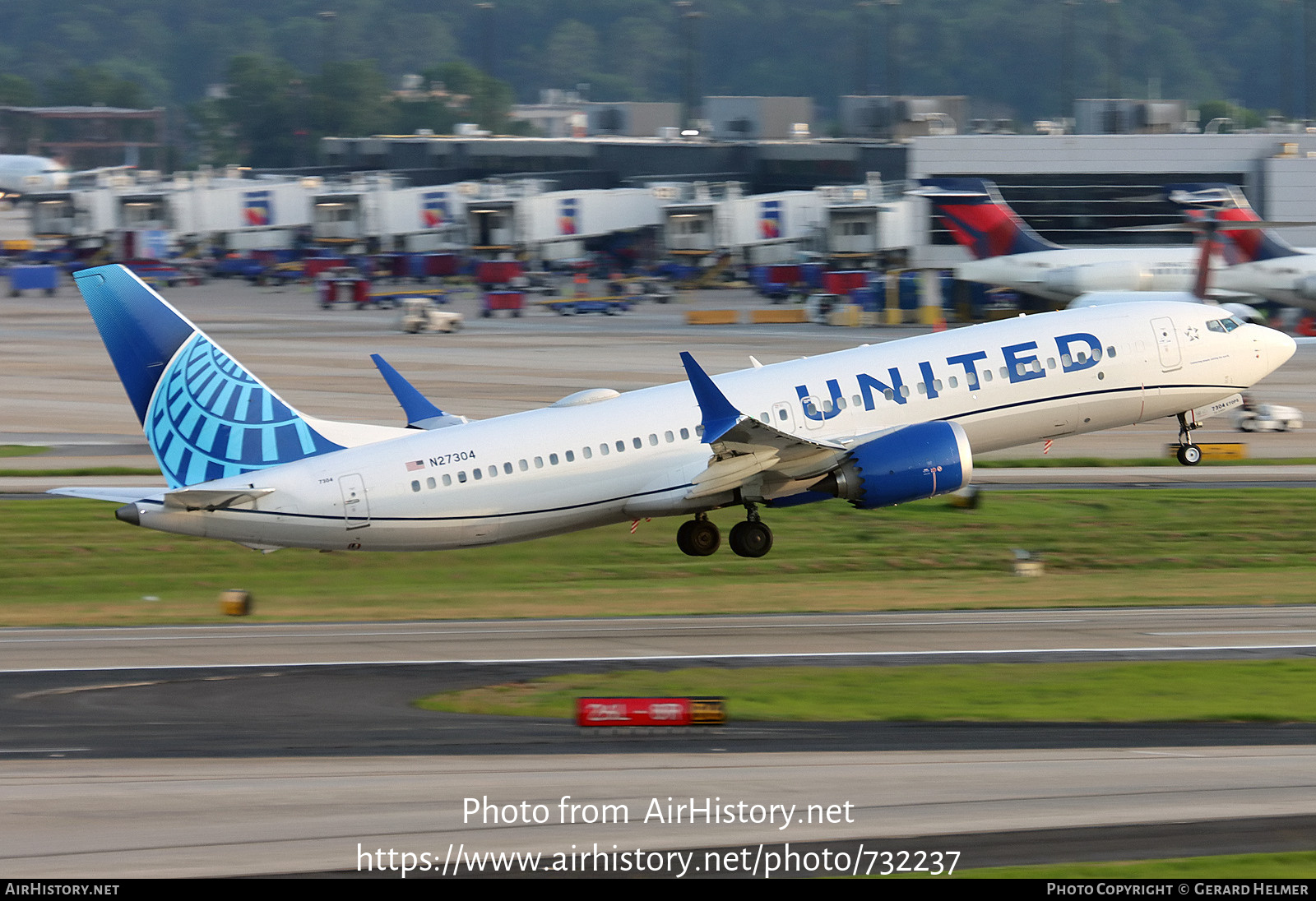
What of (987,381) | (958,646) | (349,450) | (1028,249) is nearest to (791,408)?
(987,381)

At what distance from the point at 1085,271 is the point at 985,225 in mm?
9420

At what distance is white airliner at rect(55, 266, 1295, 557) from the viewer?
3591 centimetres

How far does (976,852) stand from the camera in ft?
69.5

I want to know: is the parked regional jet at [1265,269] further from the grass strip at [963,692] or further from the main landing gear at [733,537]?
the grass strip at [963,692]

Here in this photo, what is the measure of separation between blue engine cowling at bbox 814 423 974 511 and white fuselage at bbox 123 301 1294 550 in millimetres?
1869

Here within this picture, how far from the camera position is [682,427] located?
131ft

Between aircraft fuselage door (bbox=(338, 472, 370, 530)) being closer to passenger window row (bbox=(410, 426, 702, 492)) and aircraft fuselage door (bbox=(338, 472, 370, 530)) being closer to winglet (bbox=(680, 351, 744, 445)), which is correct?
passenger window row (bbox=(410, 426, 702, 492))

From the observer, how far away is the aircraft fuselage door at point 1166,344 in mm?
43844

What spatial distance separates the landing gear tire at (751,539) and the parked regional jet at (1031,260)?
6039 cm

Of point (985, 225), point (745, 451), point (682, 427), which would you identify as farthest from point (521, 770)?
point (985, 225)

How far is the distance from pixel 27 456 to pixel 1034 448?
133 feet

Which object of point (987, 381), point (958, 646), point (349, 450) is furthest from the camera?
point (987, 381)

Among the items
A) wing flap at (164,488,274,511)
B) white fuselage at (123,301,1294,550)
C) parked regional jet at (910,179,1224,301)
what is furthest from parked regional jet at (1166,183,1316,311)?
wing flap at (164,488,274,511)
